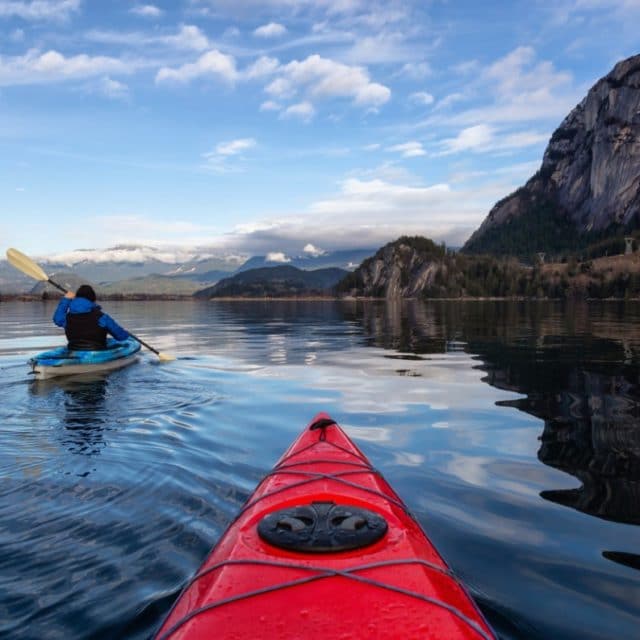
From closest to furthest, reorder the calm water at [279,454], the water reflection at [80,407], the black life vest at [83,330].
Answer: the calm water at [279,454] < the water reflection at [80,407] < the black life vest at [83,330]

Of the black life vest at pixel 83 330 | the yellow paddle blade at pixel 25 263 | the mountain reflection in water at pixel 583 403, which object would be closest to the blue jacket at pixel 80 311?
the black life vest at pixel 83 330

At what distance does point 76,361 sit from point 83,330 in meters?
1.21

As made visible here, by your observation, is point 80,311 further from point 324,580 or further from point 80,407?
point 324,580

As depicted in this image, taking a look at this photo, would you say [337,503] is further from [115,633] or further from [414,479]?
[414,479]

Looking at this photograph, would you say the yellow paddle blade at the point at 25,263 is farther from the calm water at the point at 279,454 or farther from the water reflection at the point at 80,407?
the water reflection at the point at 80,407

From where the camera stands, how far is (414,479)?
320 inches

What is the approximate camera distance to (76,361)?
16422mm

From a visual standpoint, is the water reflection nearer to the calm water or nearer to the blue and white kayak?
the calm water

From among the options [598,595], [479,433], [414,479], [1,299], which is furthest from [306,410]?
[1,299]

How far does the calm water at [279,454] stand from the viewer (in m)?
4.84

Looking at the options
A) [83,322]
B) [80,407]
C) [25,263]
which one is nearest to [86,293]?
[83,322]

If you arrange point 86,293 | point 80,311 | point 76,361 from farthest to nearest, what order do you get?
point 86,293, point 80,311, point 76,361

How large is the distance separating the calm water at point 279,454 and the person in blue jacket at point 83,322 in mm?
1479

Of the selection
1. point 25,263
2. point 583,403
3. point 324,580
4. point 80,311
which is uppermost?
point 25,263
